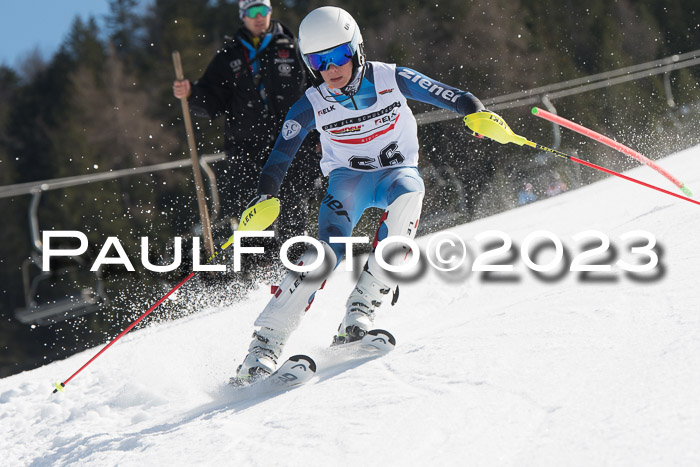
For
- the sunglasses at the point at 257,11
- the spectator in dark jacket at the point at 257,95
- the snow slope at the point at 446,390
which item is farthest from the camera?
the spectator in dark jacket at the point at 257,95

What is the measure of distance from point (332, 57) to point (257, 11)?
1883mm

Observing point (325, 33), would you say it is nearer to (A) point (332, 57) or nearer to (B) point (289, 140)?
(A) point (332, 57)

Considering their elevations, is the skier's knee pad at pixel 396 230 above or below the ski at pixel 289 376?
above

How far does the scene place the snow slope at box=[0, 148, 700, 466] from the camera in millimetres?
1941

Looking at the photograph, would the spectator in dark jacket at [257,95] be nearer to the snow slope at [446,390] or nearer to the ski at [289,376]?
the snow slope at [446,390]

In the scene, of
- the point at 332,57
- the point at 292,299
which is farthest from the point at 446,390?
the point at 332,57

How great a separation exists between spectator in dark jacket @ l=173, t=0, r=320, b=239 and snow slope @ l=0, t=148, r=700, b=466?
3.79 feet

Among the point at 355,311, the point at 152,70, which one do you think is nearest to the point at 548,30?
the point at 152,70

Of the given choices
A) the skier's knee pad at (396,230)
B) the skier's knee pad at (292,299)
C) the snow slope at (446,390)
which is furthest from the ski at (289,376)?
the skier's knee pad at (396,230)

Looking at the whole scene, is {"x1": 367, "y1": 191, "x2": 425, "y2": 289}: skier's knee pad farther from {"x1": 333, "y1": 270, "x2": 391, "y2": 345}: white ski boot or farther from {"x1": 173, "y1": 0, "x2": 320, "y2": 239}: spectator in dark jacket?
{"x1": 173, "y1": 0, "x2": 320, "y2": 239}: spectator in dark jacket

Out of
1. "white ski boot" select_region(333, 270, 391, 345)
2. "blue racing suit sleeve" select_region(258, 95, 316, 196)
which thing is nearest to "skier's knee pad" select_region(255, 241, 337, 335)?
"white ski boot" select_region(333, 270, 391, 345)

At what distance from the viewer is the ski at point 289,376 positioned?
10.1ft

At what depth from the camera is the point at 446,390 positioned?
7.93 ft

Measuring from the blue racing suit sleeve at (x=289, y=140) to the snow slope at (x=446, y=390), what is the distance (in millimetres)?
886
